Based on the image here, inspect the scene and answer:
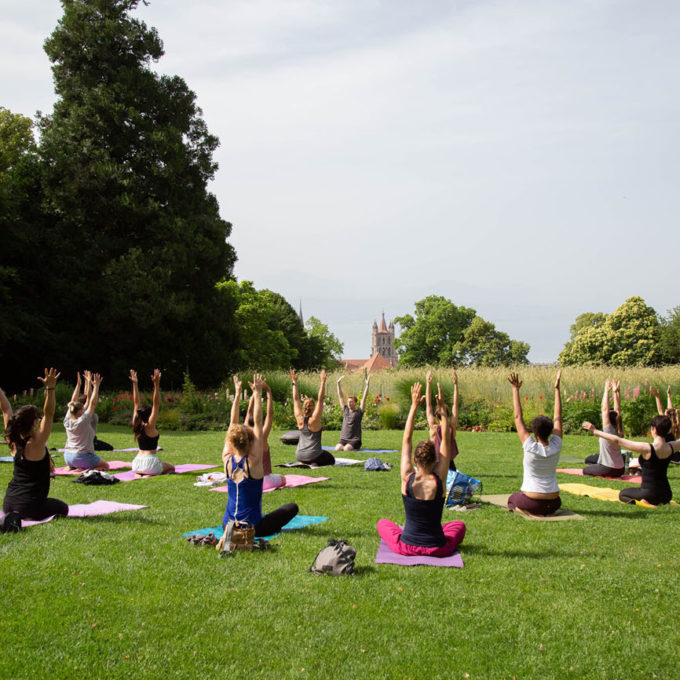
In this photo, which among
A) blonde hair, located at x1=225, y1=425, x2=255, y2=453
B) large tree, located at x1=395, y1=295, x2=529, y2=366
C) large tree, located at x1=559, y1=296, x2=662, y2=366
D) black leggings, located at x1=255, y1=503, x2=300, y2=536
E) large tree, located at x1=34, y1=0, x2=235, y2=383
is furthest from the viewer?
large tree, located at x1=395, y1=295, x2=529, y2=366

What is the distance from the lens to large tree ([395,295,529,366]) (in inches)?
2532

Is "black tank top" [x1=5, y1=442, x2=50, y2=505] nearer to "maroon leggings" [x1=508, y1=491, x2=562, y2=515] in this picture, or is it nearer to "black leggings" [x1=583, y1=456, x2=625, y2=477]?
"maroon leggings" [x1=508, y1=491, x2=562, y2=515]

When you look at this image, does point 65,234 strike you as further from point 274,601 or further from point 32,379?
point 274,601

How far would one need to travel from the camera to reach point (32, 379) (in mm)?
25266

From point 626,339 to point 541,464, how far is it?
46936 millimetres

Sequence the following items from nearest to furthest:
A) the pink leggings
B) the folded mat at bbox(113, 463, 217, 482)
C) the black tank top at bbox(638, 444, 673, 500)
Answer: the pink leggings
the black tank top at bbox(638, 444, 673, 500)
the folded mat at bbox(113, 463, 217, 482)

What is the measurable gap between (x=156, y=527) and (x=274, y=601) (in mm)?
2480

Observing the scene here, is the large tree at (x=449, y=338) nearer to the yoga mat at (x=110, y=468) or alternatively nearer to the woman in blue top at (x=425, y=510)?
the yoga mat at (x=110, y=468)

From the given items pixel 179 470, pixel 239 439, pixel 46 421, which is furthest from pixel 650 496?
pixel 179 470

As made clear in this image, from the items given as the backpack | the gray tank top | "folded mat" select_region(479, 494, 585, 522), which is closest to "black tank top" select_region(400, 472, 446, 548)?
the backpack

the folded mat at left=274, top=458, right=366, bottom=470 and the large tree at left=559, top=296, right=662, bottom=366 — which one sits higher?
the large tree at left=559, top=296, right=662, bottom=366

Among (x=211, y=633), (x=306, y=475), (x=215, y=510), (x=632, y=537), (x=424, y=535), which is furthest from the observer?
(x=306, y=475)

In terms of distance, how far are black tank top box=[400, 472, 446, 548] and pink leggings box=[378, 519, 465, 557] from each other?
4cm

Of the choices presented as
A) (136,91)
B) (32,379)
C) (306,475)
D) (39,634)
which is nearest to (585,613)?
(39,634)
